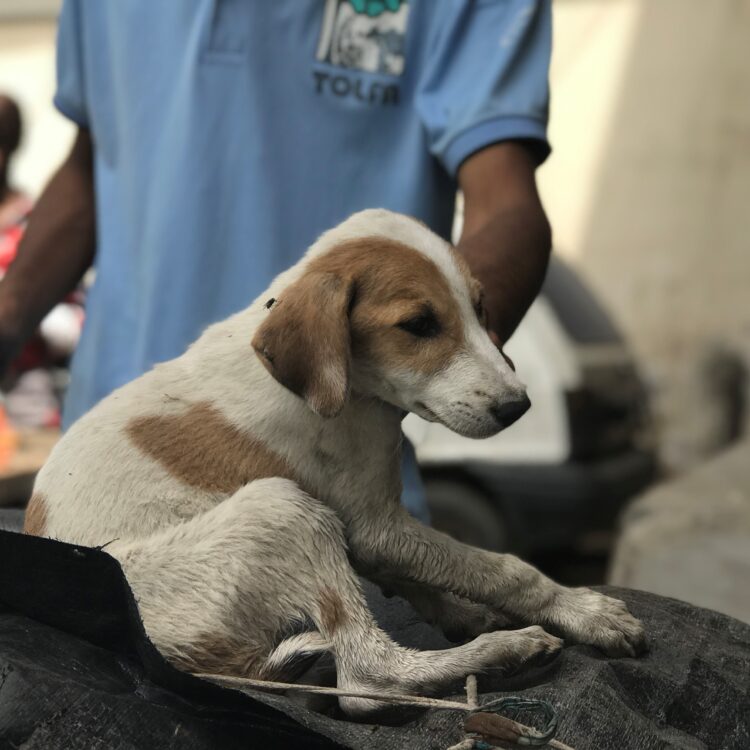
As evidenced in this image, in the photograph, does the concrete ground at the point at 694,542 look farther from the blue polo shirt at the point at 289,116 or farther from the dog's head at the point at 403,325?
the dog's head at the point at 403,325

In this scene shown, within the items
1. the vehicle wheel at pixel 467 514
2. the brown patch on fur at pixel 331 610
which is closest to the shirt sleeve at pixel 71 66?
the brown patch on fur at pixel 331 610

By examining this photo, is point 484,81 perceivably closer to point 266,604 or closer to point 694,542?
point 266,604

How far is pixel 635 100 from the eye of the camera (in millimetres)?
9508

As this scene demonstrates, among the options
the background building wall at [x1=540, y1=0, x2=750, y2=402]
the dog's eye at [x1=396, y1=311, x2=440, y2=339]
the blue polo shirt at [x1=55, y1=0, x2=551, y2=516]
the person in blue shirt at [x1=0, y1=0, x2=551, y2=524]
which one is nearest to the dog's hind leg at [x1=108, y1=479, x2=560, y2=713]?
the dog's eye at [x1=396, y1=311, x2=440, y2=339]

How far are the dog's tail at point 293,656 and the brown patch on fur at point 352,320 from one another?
0.27 metres

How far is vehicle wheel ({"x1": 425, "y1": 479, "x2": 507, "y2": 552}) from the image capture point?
6.43 m

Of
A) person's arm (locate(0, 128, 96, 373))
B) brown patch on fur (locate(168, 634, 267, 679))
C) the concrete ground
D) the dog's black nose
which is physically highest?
the dog's black nose

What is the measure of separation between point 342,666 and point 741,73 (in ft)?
29.4

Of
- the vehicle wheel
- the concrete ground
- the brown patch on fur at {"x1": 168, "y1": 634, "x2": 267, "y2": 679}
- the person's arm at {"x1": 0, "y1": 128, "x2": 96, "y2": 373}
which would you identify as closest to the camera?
the brown patch on fur at {"x1": 168, "y1": 634, "x2": 267, "y2": 679}

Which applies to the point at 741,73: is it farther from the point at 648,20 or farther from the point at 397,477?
the point at 397,477

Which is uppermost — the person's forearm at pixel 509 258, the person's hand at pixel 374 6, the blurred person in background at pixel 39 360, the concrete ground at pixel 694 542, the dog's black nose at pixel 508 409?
the person's hand at pixel 374 6

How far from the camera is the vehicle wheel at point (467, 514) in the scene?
6430mm

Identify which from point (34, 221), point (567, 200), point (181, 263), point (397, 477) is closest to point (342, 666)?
point (397, 477)

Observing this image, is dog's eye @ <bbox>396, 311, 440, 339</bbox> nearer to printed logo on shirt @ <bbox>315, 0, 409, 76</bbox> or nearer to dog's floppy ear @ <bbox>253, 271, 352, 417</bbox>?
dog's floppy ear @ <bbox>253, 271, 352, 417</bbox>
